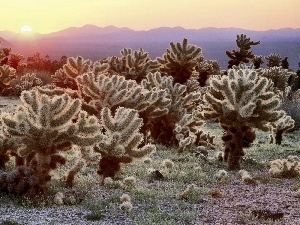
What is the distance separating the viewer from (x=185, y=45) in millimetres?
17625

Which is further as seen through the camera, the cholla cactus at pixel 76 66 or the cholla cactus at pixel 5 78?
the cholla cactus at pixel 5 78

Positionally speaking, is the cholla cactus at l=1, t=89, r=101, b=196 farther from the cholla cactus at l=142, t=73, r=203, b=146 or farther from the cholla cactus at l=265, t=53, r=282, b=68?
the cholla cactus at l=265, t=53, r=282, b=68

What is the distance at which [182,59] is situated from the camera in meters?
17.7

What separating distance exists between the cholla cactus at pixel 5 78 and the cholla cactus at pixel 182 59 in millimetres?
12254

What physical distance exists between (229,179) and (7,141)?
399 cm

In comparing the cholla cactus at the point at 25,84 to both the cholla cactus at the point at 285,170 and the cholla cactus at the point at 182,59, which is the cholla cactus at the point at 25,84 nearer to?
the cholla cactus at the point at 182,59

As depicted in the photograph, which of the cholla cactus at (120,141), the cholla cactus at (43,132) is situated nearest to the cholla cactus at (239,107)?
the cholla cactus at (120,141)

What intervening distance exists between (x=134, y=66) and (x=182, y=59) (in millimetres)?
1776

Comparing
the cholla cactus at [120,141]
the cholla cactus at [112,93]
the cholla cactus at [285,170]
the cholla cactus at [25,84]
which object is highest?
the cholla cactus at [112,93]

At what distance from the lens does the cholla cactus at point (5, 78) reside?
27484 mm

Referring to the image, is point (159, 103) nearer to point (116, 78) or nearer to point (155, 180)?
point (116, 78)

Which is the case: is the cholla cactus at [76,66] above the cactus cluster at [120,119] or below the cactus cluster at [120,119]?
above

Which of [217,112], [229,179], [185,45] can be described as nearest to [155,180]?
[229,179]

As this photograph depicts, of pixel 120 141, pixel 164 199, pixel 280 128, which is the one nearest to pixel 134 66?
pixel 280 128
